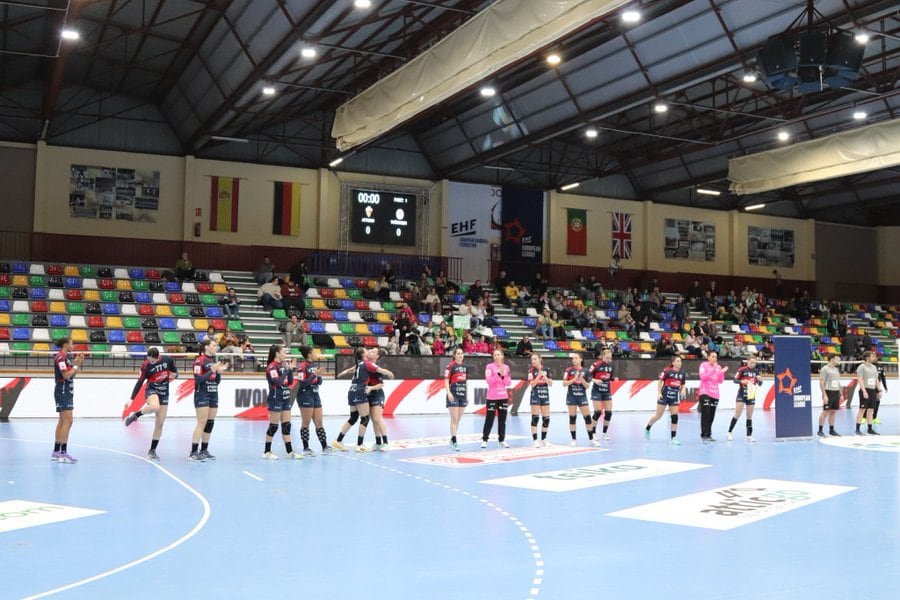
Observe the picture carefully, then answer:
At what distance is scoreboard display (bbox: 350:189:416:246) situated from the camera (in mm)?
38250

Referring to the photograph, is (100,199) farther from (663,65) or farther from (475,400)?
(663,65)

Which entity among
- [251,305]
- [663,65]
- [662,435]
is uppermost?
[663,65]

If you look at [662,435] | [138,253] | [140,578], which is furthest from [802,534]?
[138,253]

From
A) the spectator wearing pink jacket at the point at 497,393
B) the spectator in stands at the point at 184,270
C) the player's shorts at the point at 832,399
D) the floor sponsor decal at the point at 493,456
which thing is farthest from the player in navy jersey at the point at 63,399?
the spectator in stands at the point at 184,270

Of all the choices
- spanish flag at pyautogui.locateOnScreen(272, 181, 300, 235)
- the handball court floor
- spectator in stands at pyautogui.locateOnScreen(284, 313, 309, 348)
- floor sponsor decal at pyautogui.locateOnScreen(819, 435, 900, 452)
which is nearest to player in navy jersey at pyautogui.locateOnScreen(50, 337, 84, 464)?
Answer: the handball court floor

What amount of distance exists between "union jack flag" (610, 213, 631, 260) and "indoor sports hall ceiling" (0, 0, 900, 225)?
4.17 feet

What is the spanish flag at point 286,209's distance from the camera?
37.2 meters

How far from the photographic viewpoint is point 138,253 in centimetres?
3469

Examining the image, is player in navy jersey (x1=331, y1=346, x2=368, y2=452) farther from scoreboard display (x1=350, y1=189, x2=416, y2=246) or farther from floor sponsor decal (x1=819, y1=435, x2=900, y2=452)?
scoreboard display (x1=350, y1=189, x2=416, y2=246)

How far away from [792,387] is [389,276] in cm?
1947

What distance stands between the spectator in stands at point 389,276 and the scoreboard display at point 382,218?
1.53 metres

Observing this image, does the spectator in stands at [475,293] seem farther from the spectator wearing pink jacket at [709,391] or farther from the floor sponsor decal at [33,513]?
the floor sponsor decal at [33,513]

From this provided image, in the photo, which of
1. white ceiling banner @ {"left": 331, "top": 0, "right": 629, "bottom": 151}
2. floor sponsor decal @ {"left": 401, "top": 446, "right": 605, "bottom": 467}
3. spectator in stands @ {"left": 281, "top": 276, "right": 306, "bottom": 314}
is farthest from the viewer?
spectator in stands @ {"left": 281, "top": 276, "right": 306, "bottom": 314}

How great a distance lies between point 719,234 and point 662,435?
28.1 m
